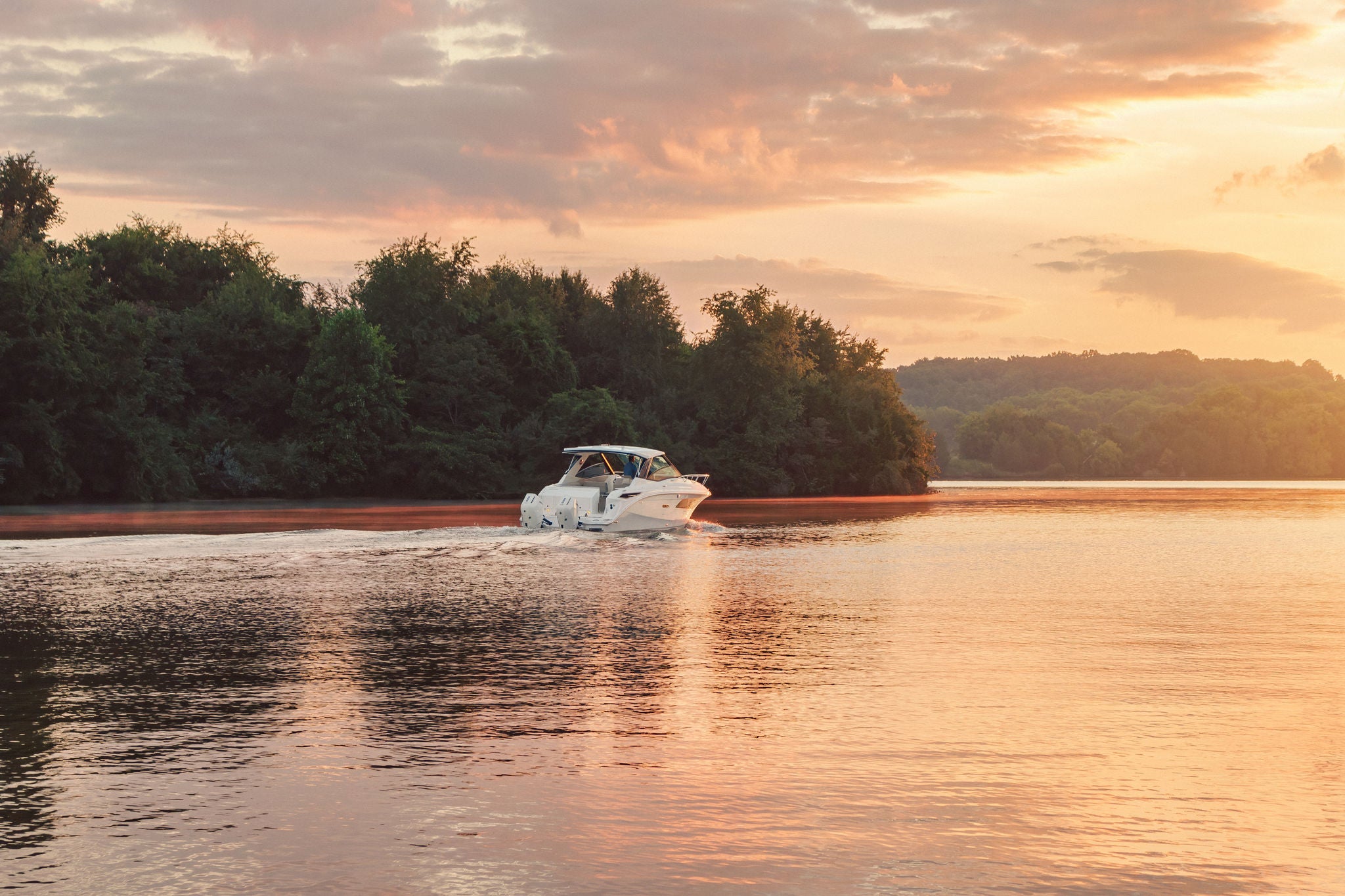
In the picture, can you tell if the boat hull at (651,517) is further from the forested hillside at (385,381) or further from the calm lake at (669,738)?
the forested hillside at (385,381)

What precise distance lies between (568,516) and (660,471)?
483cm

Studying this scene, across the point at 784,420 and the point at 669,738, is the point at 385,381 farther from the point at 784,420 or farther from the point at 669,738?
the point at 669,738

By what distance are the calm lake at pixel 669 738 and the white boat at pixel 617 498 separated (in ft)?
64.7

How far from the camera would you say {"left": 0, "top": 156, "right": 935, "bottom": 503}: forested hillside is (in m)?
68.4

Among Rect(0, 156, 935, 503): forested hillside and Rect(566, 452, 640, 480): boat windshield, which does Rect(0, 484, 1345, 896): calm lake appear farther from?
Rect(0, 156, 935, 503): forested hillside

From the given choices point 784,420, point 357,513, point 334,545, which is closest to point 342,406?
point 357,513

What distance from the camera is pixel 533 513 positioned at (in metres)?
47.6

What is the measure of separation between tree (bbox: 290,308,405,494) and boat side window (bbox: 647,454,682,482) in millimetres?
36629

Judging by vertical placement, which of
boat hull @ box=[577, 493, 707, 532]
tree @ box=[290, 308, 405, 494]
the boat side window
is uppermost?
tree @ box=[290, 308, 405, 494]

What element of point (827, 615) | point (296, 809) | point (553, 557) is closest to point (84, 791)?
point (296, 809)

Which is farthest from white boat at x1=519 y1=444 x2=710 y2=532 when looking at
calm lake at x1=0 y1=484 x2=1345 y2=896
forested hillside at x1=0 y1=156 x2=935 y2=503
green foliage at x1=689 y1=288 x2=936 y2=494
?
green foliage at x1=689 y1=288 x2=936 y2=494

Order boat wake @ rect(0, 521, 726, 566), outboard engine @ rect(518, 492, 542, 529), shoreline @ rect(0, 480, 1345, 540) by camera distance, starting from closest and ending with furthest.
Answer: boat wake @ rect(0, 521, 726, 566) → outboard engine @ rect(518, 492, 542, 529) → shoreline @ rect(0, 480, 1345, 540)

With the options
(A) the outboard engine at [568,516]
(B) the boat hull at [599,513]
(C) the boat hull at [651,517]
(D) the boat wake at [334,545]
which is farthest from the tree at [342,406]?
(C) the boat hull at [651,517]

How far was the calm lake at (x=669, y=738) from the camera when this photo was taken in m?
8.07
